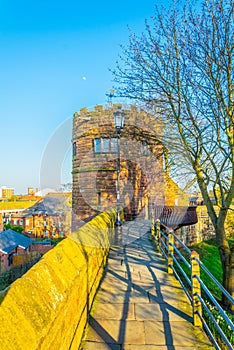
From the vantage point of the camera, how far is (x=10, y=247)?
422 inches

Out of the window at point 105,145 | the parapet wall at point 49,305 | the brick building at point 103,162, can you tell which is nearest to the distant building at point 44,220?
the brick building at point 103,162

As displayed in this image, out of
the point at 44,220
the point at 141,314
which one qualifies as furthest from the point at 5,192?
the point at 141,314

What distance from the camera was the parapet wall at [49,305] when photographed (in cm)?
Answer: 168

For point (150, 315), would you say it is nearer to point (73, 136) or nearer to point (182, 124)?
point (182, 124)

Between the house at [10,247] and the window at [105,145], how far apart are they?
6.01m

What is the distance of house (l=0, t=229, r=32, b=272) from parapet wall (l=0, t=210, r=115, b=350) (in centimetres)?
709

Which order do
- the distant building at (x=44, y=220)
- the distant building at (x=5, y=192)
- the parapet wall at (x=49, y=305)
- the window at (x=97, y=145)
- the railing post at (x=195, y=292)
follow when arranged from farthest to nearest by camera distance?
the distant building at (x=5, y=192), the distant building at (x=44, y=220), the window at (x=97, y=145), the railing post at (x=195, y=292), the parapet wall at (x=49, y=305)

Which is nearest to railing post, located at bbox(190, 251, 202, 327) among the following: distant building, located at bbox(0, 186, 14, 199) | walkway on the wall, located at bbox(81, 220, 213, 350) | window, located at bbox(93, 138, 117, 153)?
walkway on the wall, located at bbox(81, 220, 213, 350)

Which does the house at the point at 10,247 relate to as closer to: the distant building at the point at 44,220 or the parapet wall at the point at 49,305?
the distant building at the point at 44,220

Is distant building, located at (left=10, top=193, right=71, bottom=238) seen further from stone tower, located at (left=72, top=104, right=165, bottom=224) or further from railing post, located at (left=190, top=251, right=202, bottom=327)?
railing post, located at (left=190, top=251, right=202, bottom=327)

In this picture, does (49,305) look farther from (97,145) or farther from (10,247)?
(97,145)

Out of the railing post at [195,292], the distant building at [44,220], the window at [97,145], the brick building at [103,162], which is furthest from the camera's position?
the distant building at [44,220]

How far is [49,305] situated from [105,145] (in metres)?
12.5

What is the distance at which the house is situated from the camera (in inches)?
391
